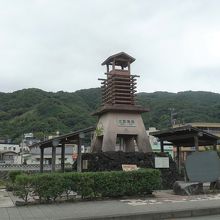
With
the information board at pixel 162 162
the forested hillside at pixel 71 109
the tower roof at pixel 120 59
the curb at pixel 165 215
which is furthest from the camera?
the forested hillside at pixel 71 109

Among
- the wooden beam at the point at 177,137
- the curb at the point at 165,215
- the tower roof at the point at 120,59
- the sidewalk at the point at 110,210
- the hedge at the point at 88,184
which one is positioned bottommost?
the curb at the point at 165,215

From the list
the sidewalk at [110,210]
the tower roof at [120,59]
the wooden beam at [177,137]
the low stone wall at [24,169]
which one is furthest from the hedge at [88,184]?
the low stone wall at [24,169]

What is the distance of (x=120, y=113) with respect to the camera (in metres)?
20.0

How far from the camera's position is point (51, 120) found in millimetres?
86375

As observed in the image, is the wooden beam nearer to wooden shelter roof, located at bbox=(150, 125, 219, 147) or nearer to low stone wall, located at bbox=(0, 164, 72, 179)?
wooden shelter roof, located at bbox=(150, 125, 219, 147)

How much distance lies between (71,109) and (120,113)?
214 feet

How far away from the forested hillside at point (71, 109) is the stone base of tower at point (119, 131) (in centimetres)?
5086

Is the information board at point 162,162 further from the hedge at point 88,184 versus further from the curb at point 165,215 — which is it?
the curb at point 165,215

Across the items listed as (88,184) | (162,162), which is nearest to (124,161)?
(162,162)

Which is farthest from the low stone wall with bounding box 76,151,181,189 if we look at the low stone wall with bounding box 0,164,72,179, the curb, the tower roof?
the low stone wall with bounding box 0,164,72,179

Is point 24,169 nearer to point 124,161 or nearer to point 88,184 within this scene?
point 124,161

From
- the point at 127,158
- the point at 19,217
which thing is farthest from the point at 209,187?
the point at 19,217

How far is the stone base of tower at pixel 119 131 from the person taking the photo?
1945 cm

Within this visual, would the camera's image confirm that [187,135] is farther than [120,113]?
No
